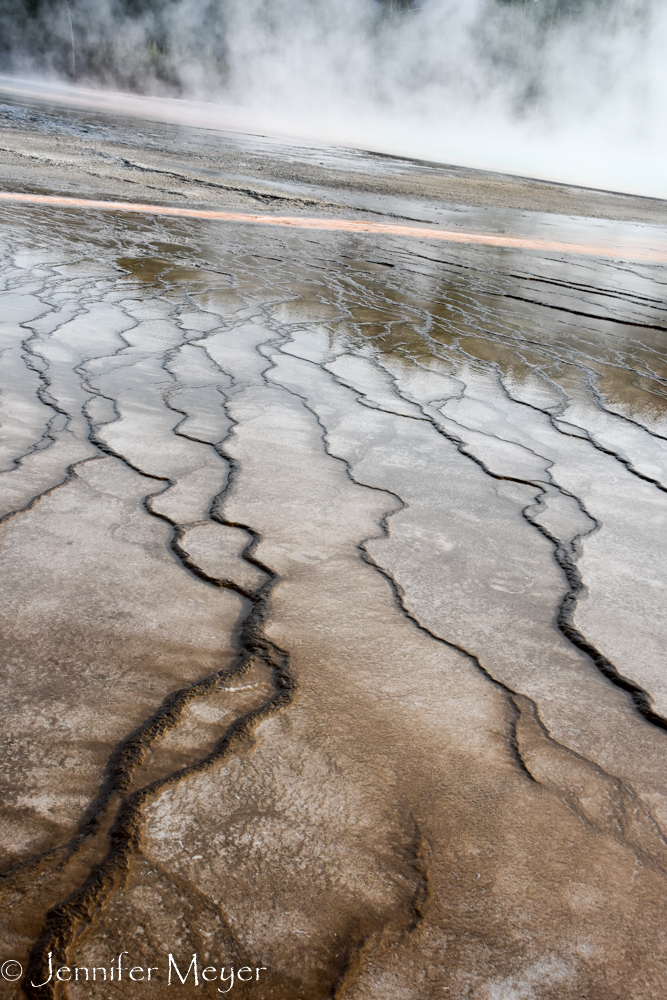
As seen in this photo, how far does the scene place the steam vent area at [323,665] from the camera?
2.89 ft

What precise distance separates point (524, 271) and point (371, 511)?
4.49m

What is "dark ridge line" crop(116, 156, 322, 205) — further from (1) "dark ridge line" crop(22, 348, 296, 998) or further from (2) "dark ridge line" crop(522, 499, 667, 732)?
(1) "dark ridge line" crop(22, 348, 296, 998)

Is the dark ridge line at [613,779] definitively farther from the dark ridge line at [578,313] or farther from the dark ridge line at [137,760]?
the dark ridge line at [578,313]

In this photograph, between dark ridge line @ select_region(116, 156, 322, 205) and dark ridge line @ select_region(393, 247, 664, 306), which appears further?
dark ridge line @ select_region(116, 156, 322, 205)

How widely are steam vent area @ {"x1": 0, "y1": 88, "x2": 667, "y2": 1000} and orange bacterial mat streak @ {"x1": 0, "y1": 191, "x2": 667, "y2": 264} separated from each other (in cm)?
311

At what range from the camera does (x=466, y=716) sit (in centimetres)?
125

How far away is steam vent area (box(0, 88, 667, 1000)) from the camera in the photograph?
881 mm

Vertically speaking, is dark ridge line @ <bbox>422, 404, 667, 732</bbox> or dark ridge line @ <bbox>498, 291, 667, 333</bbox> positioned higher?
dark ridge line @ <bbox>422, 404, 667, 732</bbox>

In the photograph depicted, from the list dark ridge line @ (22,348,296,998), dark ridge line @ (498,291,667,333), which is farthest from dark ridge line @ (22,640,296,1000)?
dark ridge line @ (498,291,667,333)

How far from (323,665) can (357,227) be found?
6.34 m

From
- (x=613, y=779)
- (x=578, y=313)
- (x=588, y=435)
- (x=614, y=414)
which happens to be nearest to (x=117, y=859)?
(x=613, y=779)

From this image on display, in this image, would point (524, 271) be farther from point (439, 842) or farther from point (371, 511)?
point (439, 842)

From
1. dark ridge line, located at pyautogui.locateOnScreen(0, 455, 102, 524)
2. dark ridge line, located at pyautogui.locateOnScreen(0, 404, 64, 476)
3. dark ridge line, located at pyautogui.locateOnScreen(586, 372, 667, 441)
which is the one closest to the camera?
dark ridge line, located at pyautogui.locateOnScreen(0, 455, 102, 524)

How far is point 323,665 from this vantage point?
4.39ft
